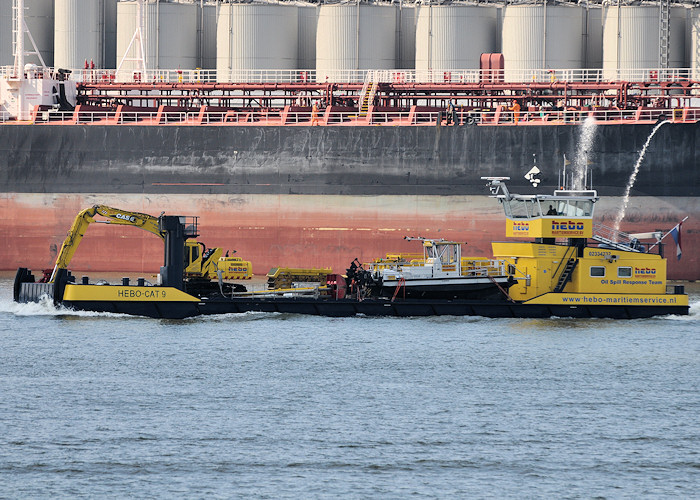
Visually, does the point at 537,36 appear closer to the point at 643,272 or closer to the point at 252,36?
the point at 252,36

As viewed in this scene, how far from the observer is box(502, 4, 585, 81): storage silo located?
6194 cm

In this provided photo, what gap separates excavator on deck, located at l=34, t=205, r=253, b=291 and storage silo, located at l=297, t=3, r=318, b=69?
29.6m

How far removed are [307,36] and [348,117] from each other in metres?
11.8

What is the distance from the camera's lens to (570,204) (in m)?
35.8

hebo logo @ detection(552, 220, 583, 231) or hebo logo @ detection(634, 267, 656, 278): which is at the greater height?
hebo logo @ detection(552, 220, 583, 231)

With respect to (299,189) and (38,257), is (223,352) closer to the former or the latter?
(299,189)

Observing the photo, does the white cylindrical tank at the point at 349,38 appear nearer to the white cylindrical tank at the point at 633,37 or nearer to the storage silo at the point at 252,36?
the storage silo at the point at 252,36

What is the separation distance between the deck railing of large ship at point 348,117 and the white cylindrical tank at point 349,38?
7356mm

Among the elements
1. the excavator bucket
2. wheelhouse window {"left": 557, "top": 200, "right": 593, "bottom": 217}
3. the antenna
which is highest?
the antenna

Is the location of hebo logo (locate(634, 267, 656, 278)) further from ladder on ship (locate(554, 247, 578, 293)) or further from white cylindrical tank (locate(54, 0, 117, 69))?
white cylindrical tank (locate(54, 0, 117, 69))

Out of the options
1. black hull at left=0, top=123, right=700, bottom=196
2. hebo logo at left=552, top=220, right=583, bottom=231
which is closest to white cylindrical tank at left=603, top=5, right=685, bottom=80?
black hull at left=0, top=123, right=700, bottom=196

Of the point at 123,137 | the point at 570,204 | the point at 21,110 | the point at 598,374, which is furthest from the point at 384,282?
the point at 21,110

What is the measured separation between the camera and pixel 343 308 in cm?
3472

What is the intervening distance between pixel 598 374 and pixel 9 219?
105 ft
